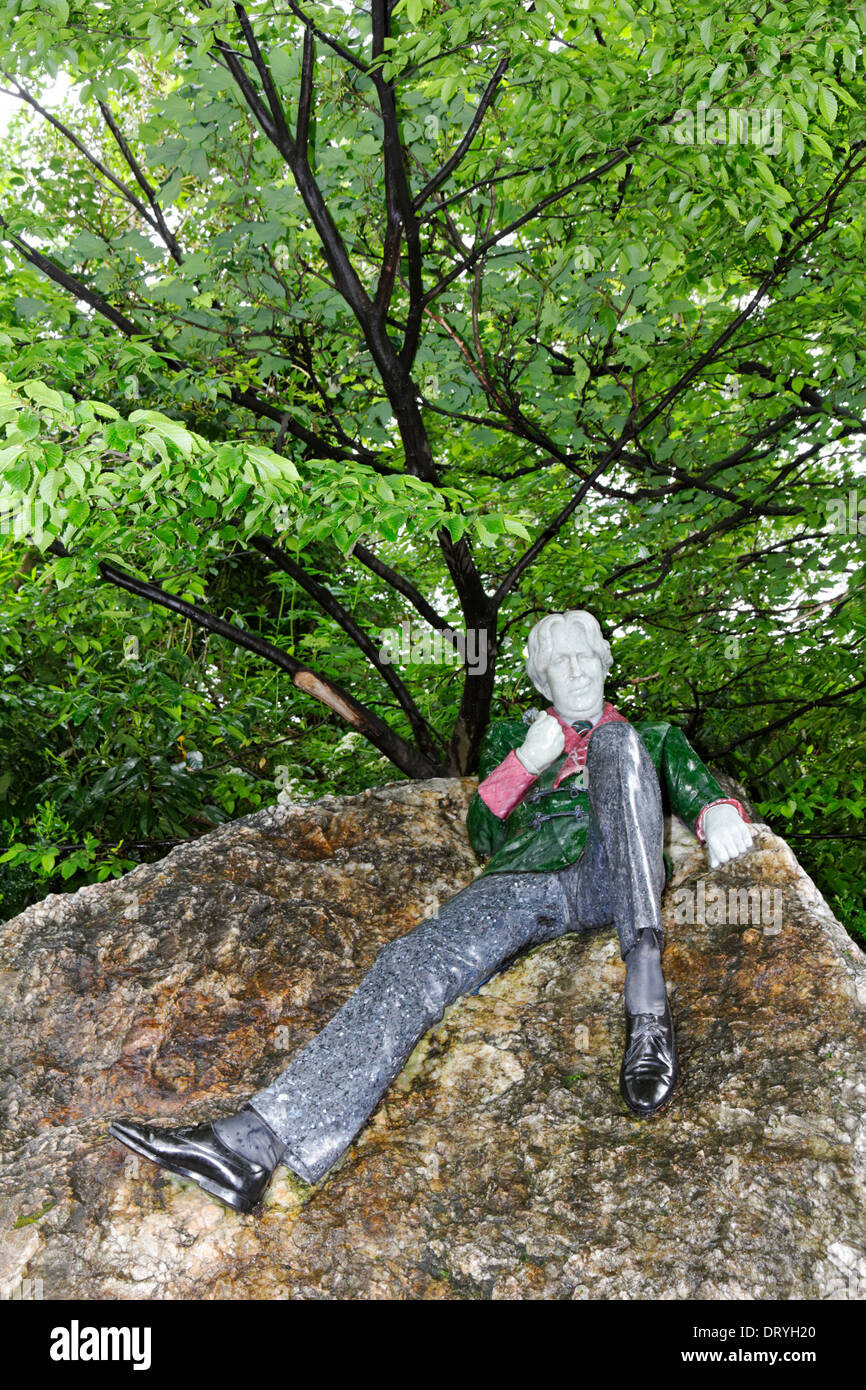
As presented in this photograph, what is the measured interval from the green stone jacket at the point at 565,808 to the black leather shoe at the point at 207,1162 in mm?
1256

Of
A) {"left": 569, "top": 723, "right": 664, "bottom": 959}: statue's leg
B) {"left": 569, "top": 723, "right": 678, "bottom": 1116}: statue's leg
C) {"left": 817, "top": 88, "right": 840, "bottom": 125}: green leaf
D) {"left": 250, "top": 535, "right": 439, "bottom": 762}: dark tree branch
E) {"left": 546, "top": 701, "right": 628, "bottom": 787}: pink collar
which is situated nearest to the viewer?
{"left": 569, "top": 723, "right": 678, "bottom": 1116}: statue's leg

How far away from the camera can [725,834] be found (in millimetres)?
3109

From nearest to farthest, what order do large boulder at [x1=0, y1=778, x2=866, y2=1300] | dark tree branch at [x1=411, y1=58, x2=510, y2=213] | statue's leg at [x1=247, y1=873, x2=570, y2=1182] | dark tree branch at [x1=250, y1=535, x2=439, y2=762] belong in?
large boulder at [x1=0, y1=778, x2=866, y2=1300] → statue's leg at [x1=247, y1=873, x2=570, y2=1182] → dark tree branch at [x1=411, y1=58, x2=510, y2=213] → dark tree branch at [x1=250, y1=535, x2=439, y2=762]

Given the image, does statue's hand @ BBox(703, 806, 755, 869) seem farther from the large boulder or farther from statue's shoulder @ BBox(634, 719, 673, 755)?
statue's shoulder @ BBox(634, 719, 673, 755)

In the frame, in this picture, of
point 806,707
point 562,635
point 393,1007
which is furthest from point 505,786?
point 806,707

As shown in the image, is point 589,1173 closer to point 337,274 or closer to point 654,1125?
point 654,1125

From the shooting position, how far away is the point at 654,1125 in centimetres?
Answer: 265

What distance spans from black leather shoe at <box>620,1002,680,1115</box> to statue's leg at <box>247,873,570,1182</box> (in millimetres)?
518

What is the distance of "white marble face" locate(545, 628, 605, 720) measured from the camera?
3.47 m

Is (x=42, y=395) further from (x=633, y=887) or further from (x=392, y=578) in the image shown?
(x=392, y=578)

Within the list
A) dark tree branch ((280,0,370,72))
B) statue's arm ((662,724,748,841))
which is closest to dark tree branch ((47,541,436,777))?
statue's arm ((662,724,748,841))

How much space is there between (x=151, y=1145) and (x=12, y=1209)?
360 mm

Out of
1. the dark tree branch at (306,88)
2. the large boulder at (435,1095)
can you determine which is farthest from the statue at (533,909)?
the dark tree branch at (306,88)
